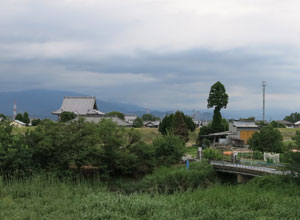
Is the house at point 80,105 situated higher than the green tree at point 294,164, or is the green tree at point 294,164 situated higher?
the house at point 80,105

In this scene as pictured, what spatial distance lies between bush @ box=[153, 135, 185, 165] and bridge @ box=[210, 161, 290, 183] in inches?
110

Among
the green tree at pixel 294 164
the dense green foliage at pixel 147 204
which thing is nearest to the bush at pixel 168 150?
the dense green foliage at pixel 147 204

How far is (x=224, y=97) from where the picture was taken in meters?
41.9

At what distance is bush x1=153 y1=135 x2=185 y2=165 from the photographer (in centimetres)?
2553

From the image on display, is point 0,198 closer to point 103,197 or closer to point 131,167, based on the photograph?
point 103,197

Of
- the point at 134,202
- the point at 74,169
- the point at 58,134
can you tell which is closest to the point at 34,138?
the point at 58,134

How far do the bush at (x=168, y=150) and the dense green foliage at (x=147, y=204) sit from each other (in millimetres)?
8107

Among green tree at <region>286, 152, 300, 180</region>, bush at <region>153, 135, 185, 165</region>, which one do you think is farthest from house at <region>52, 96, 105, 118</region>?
green tree at <region>286, 152, 300, 180</region>

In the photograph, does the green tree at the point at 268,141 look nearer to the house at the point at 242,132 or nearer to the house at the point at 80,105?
the house at the point at 242,132

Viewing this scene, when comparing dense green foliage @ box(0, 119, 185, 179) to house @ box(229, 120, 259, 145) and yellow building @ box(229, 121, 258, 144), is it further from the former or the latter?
yellow building @ box(229, 121, 258, 144)

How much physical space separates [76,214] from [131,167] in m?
11.1

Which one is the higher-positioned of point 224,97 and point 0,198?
point 224,97

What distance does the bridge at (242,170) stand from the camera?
1970cm

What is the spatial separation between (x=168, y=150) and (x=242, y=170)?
252 inches
